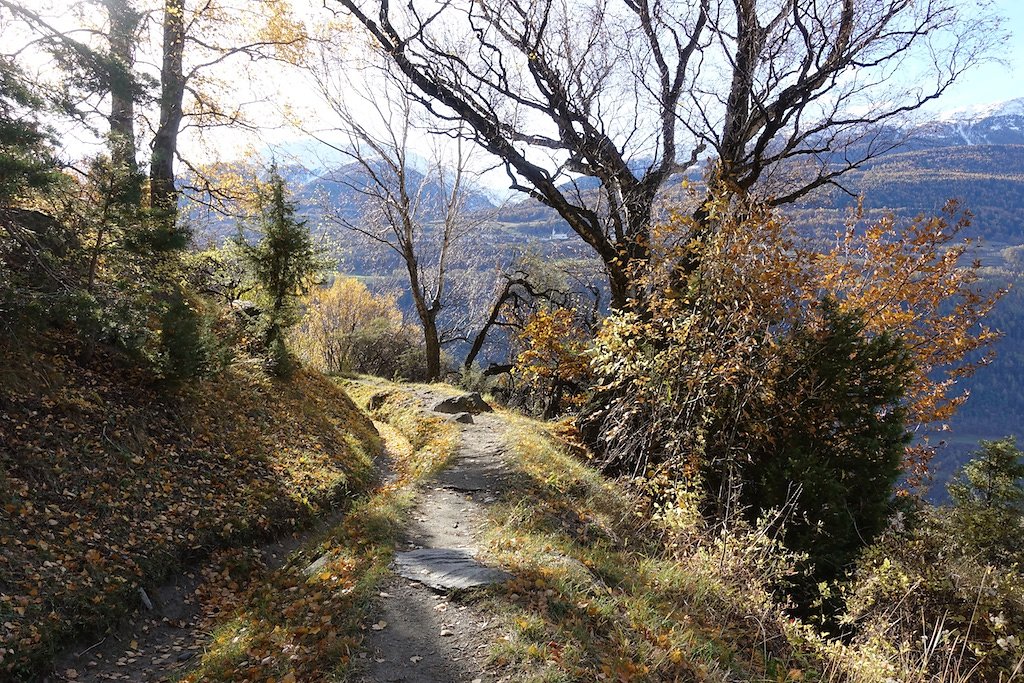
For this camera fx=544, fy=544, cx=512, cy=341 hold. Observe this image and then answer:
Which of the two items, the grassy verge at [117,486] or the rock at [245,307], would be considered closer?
the grassy verge at [117,486]

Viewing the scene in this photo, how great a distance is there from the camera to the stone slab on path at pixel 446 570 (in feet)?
15.4

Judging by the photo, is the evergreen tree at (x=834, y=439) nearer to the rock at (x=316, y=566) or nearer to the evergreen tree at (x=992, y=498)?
the rock at (x=316, y=566)

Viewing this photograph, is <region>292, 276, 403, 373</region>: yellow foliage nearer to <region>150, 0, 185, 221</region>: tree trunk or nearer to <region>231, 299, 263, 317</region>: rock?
<region>231, 299, 263, 317</region>: rock

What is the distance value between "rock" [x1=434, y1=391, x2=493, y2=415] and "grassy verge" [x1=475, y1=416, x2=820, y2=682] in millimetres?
6030

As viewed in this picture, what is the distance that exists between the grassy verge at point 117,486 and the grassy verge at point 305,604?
70 cm

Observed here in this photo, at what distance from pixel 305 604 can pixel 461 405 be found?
338 inches

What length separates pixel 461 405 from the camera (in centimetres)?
1341

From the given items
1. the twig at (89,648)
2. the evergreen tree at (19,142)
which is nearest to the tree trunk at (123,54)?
the evergreen tree at (19,142)

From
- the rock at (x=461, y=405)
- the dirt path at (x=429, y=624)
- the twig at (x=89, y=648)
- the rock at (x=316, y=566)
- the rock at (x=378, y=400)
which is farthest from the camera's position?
the rock at (x=378, y=400)

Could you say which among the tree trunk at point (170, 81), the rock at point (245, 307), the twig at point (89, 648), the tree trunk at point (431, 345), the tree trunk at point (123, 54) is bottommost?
the twig at point (89, 648)

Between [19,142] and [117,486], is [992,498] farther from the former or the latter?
[19,142]

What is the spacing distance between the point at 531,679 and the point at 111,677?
3.62 metres

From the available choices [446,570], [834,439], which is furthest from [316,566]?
[834,439]

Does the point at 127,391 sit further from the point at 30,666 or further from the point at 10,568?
the point at 30,666
